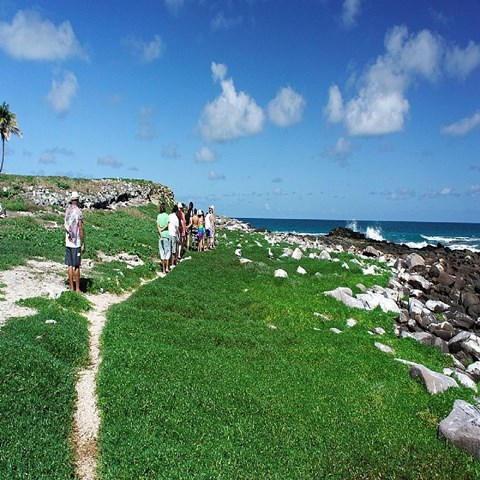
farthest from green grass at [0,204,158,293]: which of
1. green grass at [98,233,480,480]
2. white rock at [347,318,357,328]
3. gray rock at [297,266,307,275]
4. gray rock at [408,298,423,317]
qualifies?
gray rock at [408,298,423,317]

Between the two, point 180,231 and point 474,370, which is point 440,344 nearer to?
point 474,370

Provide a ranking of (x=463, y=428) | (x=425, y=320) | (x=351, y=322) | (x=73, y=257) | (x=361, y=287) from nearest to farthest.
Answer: (x=463, y=428) → (x=73, y=257) → (x=351, y=322) → (x=425, y=320) → (x=361, y=287)

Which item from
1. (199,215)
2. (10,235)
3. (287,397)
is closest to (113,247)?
(10,235)

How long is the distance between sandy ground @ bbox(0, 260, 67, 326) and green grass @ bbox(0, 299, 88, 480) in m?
1.18

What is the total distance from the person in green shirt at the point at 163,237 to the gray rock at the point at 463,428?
16.8 metres

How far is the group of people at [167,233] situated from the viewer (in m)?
16.0

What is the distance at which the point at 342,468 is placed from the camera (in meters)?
8.01

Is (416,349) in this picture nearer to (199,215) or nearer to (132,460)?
(132,460)

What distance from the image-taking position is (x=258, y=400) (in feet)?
32.0

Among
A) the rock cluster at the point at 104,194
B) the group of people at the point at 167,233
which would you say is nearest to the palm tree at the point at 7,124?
the rock cluster at the point at 104,194

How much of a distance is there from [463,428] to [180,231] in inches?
852

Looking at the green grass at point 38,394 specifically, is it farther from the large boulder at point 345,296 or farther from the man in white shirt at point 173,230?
the man in white shirt at point 173,230

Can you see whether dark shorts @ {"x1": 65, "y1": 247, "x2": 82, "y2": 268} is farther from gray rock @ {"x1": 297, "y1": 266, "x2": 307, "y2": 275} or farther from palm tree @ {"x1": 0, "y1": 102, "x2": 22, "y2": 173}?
palm tree @ {"x1": 0, "y1": 102, "x2": 22, "y2": 173}

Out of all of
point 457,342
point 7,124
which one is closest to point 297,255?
point 457,342
